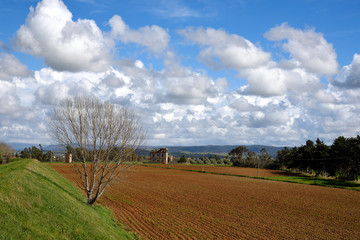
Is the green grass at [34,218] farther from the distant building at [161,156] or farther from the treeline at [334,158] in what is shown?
the distant building at [161,156]

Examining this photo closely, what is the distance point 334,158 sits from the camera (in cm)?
7444

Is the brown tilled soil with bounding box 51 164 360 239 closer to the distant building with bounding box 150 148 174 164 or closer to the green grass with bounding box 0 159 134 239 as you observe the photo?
the green grass with bounding box 0 159 134 239

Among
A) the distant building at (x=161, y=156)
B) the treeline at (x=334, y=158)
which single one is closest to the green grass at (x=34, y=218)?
the treeline at (x=334, y=158)

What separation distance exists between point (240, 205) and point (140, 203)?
10.3 metres

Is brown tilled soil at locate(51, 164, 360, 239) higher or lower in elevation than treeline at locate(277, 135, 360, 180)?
lower

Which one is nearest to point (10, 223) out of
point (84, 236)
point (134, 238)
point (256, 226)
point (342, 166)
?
point (84, 236)

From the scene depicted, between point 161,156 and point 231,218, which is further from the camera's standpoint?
point 161,156

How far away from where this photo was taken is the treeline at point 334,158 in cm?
6694

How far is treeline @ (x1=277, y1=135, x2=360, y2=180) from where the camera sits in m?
66.9

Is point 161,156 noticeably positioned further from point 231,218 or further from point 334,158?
point 231,218

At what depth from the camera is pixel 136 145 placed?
2375cm

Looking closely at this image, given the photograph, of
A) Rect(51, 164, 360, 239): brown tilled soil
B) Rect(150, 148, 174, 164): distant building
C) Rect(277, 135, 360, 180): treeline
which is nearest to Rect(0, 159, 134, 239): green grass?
Rect(51, 164, 360, 239): brown tilled soil

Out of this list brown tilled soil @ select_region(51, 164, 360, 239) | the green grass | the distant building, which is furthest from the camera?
the distant building

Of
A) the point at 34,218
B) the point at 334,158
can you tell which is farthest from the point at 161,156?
the point at 34,218
